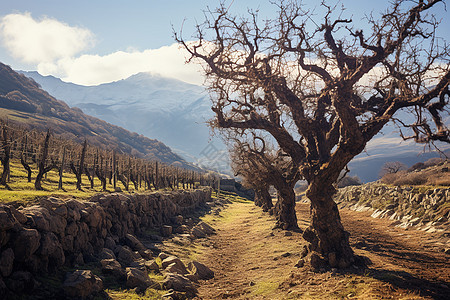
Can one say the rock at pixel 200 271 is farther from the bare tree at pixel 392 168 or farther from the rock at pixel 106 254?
the bare tree at pixel 392 168

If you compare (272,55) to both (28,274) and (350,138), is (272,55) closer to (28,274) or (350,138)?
(350,138)

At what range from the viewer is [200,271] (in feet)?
39.3

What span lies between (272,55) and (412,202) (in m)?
17.6

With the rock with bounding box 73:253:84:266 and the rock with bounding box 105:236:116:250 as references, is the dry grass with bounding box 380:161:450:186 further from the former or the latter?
the rock with bounding box 73:253:84:266

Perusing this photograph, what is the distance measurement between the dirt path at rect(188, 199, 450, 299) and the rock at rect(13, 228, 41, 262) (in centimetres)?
500

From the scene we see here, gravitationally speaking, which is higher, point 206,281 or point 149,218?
point 149,218

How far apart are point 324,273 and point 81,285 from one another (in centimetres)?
729

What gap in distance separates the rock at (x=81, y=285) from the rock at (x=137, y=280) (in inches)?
42.2

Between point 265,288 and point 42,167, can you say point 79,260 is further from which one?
point 42,167

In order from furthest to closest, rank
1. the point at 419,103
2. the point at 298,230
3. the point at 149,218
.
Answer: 1. the point at 298,230
2. the point at 149,218
3. the point at 419,103

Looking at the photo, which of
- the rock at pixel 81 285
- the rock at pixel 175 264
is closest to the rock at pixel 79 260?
the rock at pixel 81 285

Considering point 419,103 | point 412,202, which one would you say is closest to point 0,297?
point 419,103

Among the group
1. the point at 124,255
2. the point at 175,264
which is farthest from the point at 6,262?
the point at 175,264

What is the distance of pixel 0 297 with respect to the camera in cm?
593
